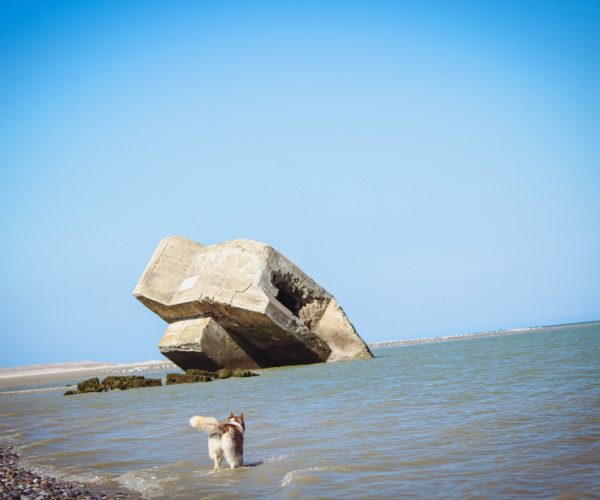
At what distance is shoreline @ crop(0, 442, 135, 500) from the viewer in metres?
4.21

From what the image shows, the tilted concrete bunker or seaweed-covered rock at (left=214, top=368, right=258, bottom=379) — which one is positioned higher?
the tilted concrete bunker

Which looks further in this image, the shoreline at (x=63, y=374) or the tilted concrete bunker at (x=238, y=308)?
the shoreline at (x=63, y=374)

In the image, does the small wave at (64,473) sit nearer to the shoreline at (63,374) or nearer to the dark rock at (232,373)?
the dark rock at (232,373)

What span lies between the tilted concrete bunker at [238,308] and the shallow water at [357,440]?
14.8 ft

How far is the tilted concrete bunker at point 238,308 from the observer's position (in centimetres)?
1561

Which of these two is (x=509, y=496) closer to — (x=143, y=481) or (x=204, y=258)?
(x=143, y=481)

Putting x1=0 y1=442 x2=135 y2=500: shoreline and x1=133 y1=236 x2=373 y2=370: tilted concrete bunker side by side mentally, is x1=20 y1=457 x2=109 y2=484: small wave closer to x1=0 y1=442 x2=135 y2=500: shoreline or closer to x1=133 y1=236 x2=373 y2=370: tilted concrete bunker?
x1=0 y1=442 x2=135 y2=500: shoreline

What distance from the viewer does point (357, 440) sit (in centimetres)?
588

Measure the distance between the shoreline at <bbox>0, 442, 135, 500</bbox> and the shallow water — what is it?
22 cm

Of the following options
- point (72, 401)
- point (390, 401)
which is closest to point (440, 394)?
point (390, 401)

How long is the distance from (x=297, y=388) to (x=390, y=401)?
3154mm

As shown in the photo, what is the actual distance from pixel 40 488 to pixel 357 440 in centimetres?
266

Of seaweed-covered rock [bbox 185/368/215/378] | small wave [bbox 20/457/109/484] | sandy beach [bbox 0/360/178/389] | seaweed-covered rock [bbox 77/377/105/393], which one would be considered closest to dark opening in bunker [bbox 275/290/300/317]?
seaweed-covered rock [bbox 185/368/215/378]

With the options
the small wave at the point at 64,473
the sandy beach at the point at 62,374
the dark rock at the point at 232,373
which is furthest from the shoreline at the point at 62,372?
the small wave at the point at 64,473
